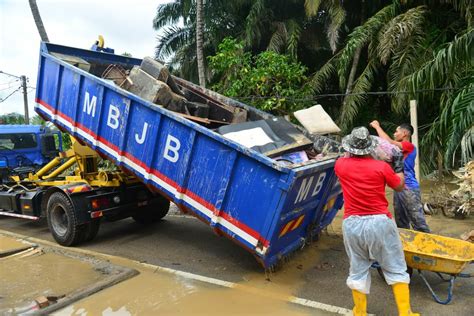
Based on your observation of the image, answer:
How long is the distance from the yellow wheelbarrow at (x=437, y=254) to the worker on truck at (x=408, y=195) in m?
0.31

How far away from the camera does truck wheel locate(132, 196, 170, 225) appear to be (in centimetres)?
704

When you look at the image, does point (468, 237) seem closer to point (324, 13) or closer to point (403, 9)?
point (403, 9)

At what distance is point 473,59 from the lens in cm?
650

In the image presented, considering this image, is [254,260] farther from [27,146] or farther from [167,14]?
[167,14]

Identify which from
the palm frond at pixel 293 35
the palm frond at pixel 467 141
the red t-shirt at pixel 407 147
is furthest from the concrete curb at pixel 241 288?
the palm frond at pixel 293 35

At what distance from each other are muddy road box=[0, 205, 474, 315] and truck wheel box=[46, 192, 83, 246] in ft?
0.95

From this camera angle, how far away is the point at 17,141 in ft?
26.3

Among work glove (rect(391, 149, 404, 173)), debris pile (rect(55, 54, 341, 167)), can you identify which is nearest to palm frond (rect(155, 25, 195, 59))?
debris pile (rect(55, 54, 341, 167))

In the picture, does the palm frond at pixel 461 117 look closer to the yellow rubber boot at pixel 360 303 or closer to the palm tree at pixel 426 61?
the palm tree at pixel 426 61

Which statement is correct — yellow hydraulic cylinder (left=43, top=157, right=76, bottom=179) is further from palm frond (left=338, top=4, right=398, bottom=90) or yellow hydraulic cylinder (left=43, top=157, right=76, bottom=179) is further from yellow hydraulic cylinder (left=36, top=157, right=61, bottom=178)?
palm frond (left=338, top=4, right=398, bottom=90)

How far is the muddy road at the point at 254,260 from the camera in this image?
159 inches

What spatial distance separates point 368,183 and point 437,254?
1277 millimetres

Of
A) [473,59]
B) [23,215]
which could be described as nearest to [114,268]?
[23,215]

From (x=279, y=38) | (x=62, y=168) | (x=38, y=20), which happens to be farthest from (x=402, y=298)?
(x=38, y=20)
